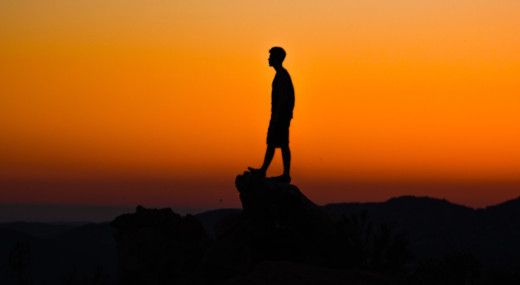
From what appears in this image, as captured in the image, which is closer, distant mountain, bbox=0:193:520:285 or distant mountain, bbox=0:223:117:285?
distant mountain, bbox=0:223:117:285

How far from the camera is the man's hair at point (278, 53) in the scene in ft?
59.5

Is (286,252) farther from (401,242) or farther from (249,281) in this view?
(401,242)

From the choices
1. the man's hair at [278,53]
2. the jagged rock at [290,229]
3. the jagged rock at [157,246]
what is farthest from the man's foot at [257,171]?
the jagged rock at [157,246]

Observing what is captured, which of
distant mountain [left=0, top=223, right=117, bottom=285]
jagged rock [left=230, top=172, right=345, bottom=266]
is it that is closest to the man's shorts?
jagged rock [left=230, top=172, right=345, bottom=266]

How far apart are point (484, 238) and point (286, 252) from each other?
166732 millimetres

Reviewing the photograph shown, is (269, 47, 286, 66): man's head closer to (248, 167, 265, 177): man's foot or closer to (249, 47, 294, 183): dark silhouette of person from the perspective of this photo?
(249, 47, 294, 183): dark silhouette of person

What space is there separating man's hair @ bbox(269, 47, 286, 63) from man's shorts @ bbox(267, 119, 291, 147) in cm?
161

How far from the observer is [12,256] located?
202 feet

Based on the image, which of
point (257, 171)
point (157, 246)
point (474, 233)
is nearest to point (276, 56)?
point (257, 171)

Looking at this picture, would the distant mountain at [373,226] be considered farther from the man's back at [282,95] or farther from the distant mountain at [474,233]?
the man's back at [282,95]

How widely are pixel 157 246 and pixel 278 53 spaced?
12.6m

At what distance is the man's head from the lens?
1814 centimetres

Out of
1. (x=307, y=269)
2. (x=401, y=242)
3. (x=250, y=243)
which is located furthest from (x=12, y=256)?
(x=307, y=269)

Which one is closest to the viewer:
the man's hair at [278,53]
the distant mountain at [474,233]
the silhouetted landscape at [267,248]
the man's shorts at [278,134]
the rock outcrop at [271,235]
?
the silhouetted landscape at [267,248]
